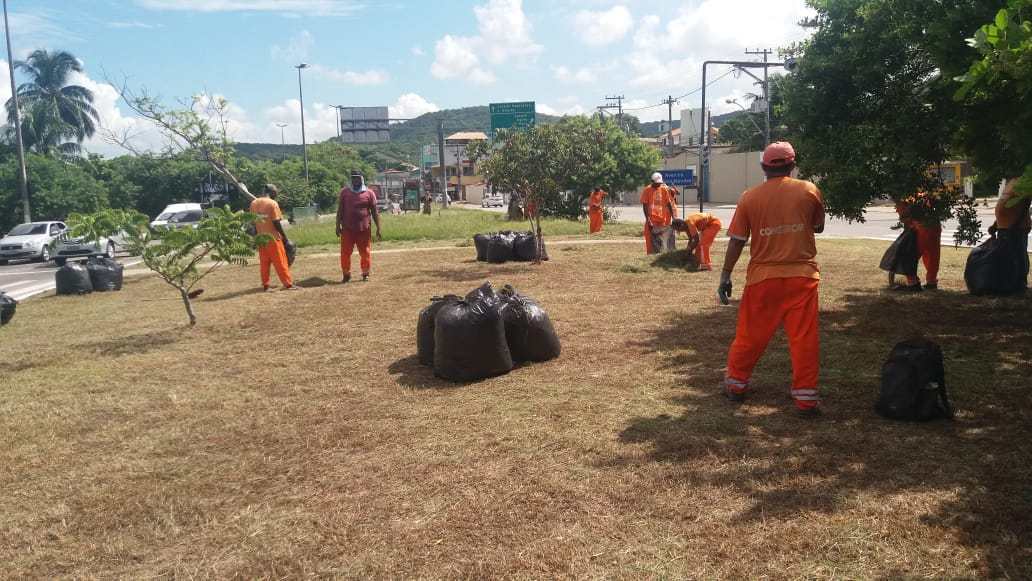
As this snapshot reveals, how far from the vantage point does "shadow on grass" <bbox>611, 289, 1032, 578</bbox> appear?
351 centimetres

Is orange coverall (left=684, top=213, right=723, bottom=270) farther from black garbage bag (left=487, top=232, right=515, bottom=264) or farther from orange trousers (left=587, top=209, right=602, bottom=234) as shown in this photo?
orange trousers (left=587, top=209, right=602, bottom=234)

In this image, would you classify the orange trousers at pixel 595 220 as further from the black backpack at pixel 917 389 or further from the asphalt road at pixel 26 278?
the black backpack at pixel 917 389

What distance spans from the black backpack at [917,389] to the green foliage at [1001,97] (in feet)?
4.14

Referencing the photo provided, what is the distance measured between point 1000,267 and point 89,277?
13.7m

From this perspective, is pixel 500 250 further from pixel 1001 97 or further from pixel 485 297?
pixel 1001 97

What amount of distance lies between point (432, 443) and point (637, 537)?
1679 millimetres

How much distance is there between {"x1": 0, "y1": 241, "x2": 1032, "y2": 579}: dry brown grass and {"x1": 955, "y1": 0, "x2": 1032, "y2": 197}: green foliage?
154 centimetres

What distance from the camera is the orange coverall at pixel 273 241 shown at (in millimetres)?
11102

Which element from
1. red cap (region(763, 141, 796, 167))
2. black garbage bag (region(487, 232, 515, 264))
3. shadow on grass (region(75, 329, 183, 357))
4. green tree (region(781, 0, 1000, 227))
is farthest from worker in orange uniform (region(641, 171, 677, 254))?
red cap (region(763, 141, 796, 167))

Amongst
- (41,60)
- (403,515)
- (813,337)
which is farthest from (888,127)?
(41,60)

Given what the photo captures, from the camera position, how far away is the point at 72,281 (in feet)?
43.7

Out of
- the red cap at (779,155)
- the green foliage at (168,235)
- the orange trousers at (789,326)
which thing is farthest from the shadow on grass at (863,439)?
the green foliage at (168,235)

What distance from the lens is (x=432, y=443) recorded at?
4.70 meters

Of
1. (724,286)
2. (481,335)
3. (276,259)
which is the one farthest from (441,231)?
(724,286)
